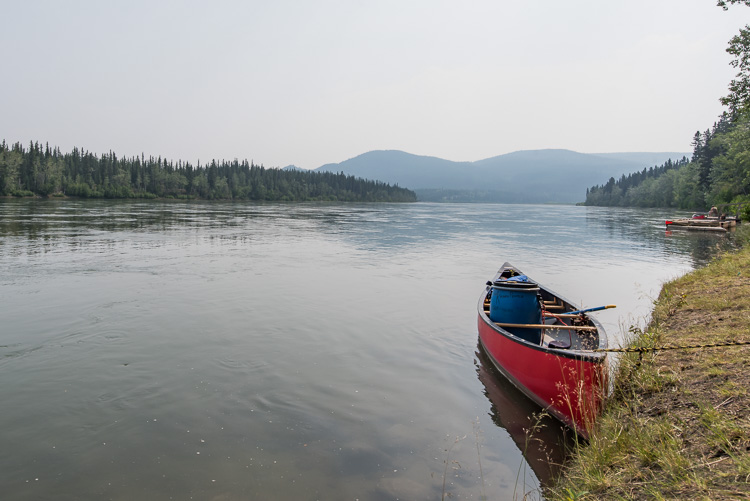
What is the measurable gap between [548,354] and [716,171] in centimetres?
9687

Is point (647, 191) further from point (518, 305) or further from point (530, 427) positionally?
point (530, 427)

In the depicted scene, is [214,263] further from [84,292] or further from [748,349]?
[748,349]

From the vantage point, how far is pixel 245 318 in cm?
1435

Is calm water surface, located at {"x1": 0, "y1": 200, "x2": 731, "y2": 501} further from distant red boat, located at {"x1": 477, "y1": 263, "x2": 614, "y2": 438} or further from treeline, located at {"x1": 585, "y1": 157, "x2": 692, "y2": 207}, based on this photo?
treeline, located at {"x1": 585, "y1": 157, "x2": 692, "y2": 207}

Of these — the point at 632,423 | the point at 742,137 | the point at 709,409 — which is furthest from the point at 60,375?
the point at 742,137

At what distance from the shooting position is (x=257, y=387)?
9469 mm

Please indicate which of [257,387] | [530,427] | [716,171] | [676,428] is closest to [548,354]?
[530,427]

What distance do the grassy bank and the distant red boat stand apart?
1.58 feet

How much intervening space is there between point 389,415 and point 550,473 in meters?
2.86

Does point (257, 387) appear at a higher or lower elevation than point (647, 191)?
lower

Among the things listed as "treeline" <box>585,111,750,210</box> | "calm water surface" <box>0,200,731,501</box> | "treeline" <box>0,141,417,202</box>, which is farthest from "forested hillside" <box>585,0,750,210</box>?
"treeline" <box>0,141,417,202</box>

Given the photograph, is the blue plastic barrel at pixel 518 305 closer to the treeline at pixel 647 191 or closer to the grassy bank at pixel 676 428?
the grassy bank at pixel 676 428

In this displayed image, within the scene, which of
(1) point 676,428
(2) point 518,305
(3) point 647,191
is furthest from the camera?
(3) point 647,191

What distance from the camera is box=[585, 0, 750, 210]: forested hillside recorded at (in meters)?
26.9
